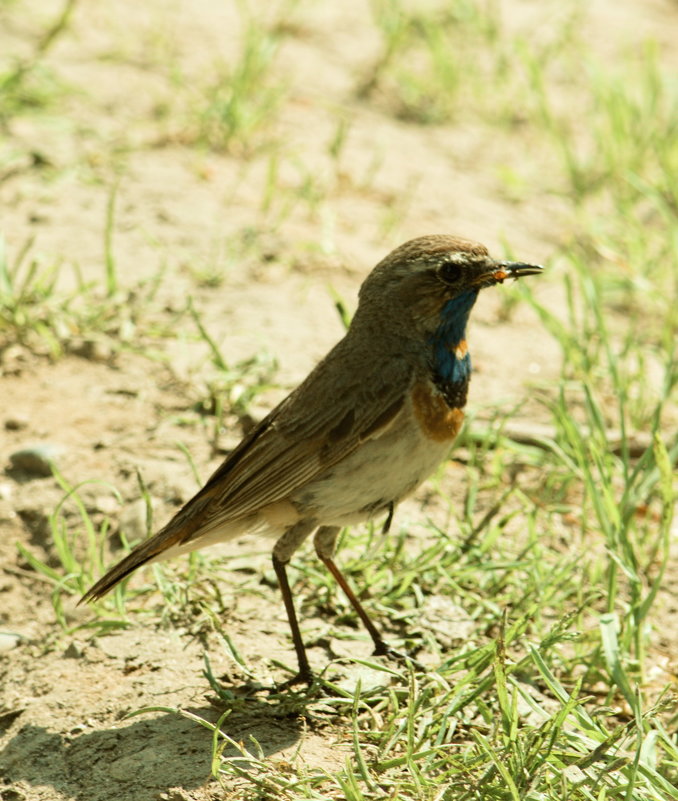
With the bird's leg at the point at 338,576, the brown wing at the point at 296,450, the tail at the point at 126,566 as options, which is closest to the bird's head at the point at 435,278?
the brown wing at the point at 296,450

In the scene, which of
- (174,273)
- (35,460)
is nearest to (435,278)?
(35,460)

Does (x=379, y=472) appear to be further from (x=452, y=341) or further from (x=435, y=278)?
(x=435, y=278)

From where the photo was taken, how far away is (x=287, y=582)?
4414 millimetres

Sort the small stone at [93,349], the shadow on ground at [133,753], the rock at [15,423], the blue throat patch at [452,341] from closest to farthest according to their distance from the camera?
the shadow on ground at [133,753], the blue throat patch at [452,341], the rock at [15,423], the small stone at [93,349]

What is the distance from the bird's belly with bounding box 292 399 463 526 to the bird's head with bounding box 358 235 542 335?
0.38m

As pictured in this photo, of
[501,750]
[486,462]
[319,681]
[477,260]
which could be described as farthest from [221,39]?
[501,750]

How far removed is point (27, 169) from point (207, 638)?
3.55 metres

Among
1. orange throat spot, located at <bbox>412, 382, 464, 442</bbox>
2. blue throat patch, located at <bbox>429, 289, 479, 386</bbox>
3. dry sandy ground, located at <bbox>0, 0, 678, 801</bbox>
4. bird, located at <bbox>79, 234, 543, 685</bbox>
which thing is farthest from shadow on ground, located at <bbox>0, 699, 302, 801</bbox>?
blue throat patch, located at <bbox>429, 289, 479, 386</bbox>

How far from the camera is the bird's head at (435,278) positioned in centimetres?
446

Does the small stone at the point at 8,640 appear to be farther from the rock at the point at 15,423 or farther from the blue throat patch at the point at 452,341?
the blue throat patch at the point at 452,341

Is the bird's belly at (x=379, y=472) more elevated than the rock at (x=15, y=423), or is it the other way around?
the bird's belly at (x=379, y=472)

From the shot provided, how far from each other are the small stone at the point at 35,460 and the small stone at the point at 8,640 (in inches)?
33.7

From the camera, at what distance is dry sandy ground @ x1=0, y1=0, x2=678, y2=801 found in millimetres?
4191

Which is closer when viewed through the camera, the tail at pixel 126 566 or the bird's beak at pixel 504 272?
the tail at pixel 126 566
